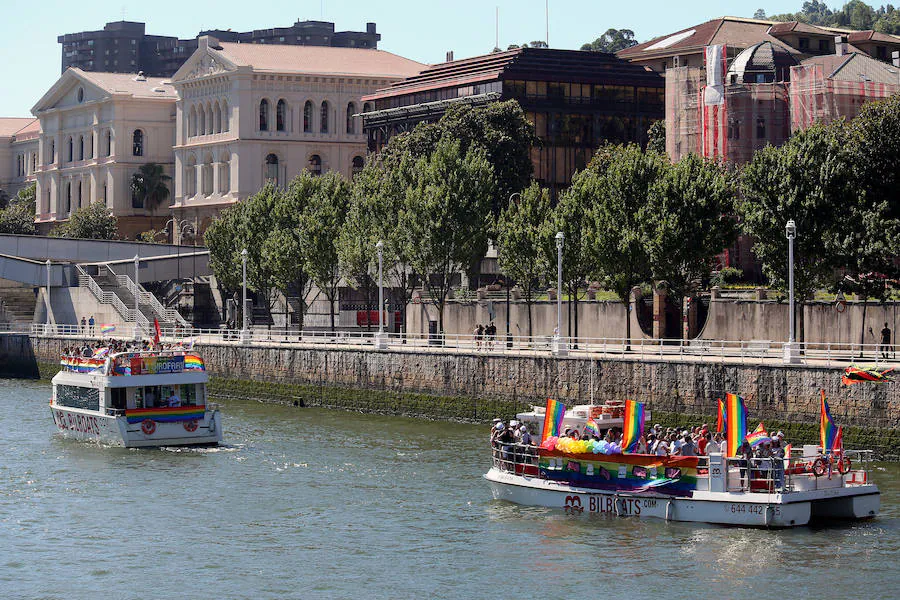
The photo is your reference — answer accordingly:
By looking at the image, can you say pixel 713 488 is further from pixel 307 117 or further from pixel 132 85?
pixel 132 85

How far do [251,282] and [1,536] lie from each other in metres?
62.2

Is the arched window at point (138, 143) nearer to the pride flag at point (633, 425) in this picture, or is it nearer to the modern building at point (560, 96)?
the modern building at point (560, 96)

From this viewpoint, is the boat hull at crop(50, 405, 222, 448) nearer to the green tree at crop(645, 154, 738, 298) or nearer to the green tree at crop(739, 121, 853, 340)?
the green tree at crop(645, 154, 738, 298)

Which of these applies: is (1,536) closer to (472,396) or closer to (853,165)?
Result: (472,396)

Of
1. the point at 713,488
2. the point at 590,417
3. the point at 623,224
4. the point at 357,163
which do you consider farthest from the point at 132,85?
the point at 713,488

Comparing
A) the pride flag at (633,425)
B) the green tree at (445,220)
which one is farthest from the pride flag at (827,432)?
the green tree at (445,220)

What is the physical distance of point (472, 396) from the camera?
73.7m

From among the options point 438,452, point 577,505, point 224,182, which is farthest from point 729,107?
point 224,182

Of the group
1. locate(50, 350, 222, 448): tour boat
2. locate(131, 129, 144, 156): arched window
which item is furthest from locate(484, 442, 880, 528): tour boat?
locate(131, 129, 144, 156): arched window

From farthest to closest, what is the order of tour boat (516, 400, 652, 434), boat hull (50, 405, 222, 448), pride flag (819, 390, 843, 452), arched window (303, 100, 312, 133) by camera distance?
arched window (303, 100, 312, 133) < boat hull (50, 405, 222, 448) < tour boat (516, 400, 652, 434) < pride flag (819, 390, 843, 452)

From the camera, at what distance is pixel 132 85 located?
180 meters

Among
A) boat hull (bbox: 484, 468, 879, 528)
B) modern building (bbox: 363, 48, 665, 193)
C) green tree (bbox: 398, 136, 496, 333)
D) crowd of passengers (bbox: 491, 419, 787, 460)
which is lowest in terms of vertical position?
boat hull (bbox: 484, 468, 879, 528)

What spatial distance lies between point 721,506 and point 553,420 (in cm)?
657

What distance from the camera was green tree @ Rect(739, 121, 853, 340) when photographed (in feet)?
231
